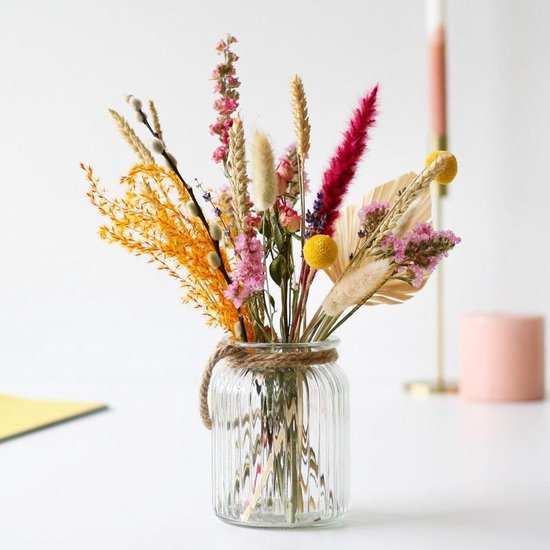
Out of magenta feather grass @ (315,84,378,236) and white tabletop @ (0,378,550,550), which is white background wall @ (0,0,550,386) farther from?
magenta feather grass @ (315,84,378,236)

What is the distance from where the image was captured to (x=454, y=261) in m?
1.62

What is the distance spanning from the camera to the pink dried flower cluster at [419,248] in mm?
749

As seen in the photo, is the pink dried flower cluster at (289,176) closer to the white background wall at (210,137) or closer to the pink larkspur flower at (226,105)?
the pink larkspur flower at (226,105)

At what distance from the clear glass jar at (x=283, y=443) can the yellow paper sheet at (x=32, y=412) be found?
50 centimetres

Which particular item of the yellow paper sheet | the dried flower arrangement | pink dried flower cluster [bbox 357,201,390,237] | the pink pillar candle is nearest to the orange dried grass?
the dried flower arrangement

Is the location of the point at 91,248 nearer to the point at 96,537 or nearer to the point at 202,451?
the point at 202,451

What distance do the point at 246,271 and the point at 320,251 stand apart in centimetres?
6

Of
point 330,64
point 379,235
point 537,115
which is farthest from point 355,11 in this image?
point 379,235

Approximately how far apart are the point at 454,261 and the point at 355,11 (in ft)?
1.42

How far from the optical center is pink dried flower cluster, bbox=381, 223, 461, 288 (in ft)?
2.46

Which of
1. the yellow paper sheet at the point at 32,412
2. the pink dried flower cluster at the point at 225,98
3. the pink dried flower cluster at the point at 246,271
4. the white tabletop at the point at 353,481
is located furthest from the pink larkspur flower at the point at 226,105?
the yellow paper sheet at the point at 32,412

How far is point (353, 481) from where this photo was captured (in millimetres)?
988

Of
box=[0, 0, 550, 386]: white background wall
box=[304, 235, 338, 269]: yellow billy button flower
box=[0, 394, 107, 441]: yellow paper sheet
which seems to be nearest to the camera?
box=[304, 235, 338, 269]: yellow billy button flower

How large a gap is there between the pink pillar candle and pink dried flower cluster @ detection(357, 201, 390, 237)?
0.71 meters
